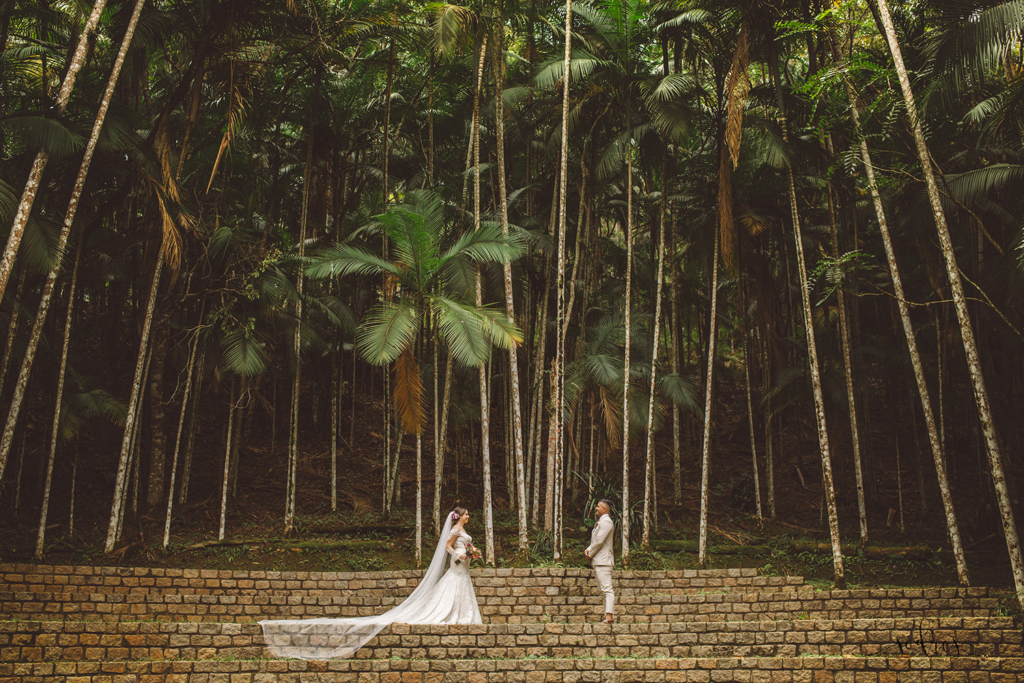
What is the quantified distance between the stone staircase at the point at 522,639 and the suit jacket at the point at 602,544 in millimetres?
822

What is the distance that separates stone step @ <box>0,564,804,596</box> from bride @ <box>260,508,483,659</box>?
1748 millimetres

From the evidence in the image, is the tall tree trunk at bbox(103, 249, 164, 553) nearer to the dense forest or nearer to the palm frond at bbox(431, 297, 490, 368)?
the dense forest

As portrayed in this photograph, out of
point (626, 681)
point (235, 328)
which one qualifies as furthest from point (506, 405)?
point (626, 681)

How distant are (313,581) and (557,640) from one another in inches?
148

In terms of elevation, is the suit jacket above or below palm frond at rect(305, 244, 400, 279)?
below

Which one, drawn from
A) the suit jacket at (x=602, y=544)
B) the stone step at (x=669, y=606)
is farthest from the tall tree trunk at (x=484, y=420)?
the suit jacket at (x=602, y=544)

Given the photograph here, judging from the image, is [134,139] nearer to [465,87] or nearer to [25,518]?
[465,87]

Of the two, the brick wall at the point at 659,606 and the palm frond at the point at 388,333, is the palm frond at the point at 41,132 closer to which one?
the palm frond at the point at 388,333

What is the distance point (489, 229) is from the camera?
9844 millimetres

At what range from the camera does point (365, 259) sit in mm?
9648

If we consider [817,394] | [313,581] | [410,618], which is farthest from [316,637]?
[817,394]

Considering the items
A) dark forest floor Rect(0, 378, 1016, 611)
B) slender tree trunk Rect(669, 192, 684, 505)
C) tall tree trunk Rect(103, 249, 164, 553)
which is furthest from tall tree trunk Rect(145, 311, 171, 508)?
slender tree trunk Rect(669, 192, 684, 505)

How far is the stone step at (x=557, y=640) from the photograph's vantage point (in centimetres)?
619

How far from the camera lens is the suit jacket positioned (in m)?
7.68
